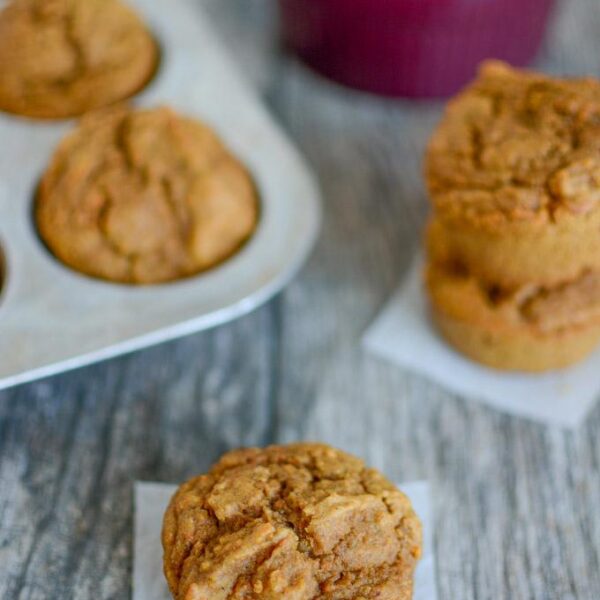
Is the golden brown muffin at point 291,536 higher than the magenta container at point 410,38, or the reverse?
the magenta container at point 410,38

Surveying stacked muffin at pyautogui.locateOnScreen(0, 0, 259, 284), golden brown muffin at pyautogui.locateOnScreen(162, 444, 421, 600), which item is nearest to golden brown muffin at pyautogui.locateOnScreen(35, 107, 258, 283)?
stacked muffin at pyautogui.locateOnScreen(0, 0, 259, 284)

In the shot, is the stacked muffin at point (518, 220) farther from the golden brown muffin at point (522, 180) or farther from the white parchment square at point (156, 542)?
the white parchment square at point (156, 542)

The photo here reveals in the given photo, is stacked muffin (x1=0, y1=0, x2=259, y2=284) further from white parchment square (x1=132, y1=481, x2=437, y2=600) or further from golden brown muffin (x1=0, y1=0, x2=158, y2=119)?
white parchment square (x1=132, y1=481, x2=437, y2=600)

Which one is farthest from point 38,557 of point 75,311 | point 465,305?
point 465,305

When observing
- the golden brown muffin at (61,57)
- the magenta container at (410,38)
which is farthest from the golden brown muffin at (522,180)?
the golden brown muffin at (61,57)

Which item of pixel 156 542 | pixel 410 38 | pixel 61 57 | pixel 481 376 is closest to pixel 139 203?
pixel 61 57
